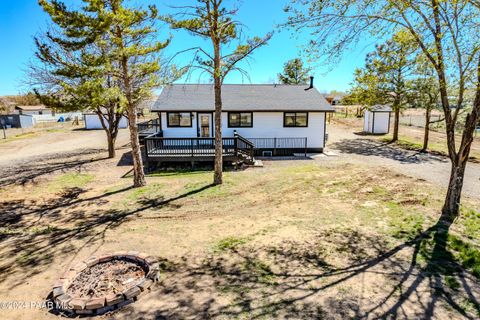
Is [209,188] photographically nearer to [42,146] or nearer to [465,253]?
[465,253]

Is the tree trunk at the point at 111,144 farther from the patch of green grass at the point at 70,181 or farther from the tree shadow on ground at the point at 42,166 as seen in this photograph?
the patch of green grass at the point at 70,181

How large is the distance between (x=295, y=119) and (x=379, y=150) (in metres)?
6.55

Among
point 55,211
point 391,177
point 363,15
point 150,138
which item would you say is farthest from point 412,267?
point 150,138

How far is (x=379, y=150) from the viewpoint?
2016 centimetres

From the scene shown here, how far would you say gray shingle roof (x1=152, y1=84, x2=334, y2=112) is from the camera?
18.2m

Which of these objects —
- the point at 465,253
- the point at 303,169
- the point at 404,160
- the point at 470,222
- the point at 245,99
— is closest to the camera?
the point at 465,253

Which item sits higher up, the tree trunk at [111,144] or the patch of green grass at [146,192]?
the tree trunk at [111,144]

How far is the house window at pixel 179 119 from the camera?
18.2 meters

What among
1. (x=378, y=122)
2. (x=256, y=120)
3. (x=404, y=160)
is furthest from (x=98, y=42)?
(x=378, y=122)

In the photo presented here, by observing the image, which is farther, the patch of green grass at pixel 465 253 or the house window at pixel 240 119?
the house window at pixel 240 119

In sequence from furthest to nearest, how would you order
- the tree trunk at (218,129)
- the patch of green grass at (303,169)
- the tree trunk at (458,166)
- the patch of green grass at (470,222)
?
the patch of green grass at (303,169) → the tree trunk at (218,129) → the tree trunk at (458,166) → the patch of green grass at (470,222)

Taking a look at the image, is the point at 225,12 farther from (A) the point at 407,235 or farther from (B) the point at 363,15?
(A) the point at 407,235

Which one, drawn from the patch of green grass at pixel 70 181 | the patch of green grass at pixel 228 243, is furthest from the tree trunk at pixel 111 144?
the patch of green grass at pixel 228 243

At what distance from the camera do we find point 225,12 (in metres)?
10.2
